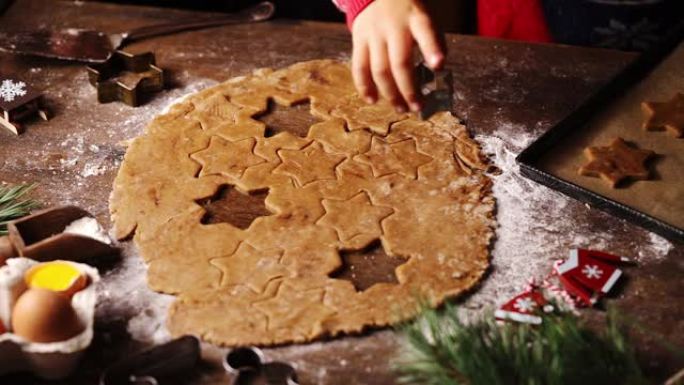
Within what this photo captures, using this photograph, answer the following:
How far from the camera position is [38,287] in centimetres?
124

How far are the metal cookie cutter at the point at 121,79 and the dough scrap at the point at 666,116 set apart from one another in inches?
39.8

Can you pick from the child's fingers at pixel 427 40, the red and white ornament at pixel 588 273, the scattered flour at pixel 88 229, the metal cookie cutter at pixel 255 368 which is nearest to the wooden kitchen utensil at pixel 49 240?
the scattered flour at pixel 88 229

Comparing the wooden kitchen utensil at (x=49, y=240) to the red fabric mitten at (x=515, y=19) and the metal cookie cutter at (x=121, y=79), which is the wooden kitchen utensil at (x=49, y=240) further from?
the red fabric mitten at (x=515, y=19)

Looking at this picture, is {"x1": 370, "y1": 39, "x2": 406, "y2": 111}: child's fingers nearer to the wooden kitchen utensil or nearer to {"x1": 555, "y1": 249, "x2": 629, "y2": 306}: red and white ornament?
{"x1": 555, "y1": 249, "x2": 629, "y2": 306}: red and white ornament

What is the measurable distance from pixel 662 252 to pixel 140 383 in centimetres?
86

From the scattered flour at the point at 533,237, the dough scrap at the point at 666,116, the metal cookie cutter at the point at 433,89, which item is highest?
the metal cookie cutter at the point at 433,89

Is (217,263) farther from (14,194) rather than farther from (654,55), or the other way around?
(654,55)

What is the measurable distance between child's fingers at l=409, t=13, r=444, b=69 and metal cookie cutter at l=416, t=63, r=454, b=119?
49 mm

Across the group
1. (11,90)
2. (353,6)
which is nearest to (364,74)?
(353,6)

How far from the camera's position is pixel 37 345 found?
118 centimetres

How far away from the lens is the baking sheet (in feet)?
4.90

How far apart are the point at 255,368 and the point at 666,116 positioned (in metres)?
0.97

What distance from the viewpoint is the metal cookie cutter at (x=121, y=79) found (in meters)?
1.77

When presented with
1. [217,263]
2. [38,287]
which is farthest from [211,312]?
[38,287]
